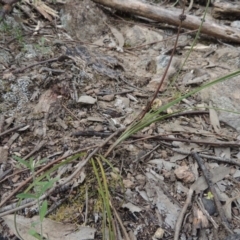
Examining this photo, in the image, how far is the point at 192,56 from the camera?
8.33 ft

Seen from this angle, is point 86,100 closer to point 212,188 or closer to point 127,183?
point 127,183

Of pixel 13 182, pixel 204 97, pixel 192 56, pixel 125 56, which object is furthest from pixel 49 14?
pixel 13 182

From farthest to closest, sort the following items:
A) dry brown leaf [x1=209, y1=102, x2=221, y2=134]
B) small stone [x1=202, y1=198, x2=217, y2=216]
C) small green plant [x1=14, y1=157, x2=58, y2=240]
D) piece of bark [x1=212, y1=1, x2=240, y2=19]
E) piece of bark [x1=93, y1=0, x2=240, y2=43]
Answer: piece of bark [x1=212, y1=1, x2=240, y2=19] < piece of bark [x1=93, y1=0, x2=240, y2=43] < dry brown leaf [x1=209, y1=102, x2=221, y2=134] < small stone [x1=202, y1=198, x2=217, y2=216] < small green plant [x1=14, y1=157, x2=58, y2=240]

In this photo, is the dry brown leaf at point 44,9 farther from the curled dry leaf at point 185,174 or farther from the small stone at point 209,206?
the small stone at point 209,206

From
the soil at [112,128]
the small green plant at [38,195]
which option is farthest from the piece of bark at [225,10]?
the small green plant at [38,195]

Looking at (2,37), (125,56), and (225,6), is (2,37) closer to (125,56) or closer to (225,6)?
(125,56)

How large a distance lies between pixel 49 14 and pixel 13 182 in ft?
5.37

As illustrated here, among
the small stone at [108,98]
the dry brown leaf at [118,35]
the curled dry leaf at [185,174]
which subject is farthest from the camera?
the dry brown leaf at [118,35]

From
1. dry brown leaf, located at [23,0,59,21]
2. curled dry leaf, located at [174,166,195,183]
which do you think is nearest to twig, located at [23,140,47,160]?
curled dry leaf, located at [174,166,195,183]

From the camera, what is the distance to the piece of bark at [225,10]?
2.90 meters

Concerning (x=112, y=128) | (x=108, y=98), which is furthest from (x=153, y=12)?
(x=112, y=128)

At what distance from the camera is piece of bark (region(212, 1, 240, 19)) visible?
2.90 meters

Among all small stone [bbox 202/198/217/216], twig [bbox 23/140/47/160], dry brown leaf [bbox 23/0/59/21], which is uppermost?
A: dry brown leaf [bbox 23/0/59/21]

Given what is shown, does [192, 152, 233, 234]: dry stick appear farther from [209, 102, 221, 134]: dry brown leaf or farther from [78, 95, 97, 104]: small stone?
[78, 95, 97, 104]: small stone
